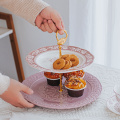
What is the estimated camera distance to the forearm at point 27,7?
1.26 m

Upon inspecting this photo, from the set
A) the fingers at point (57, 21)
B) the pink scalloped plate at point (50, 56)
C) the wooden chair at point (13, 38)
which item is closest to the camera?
the pink scalloped plate at point (50, 56)

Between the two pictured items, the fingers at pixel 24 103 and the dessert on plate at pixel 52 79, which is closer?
the fingers at pixel 24 103

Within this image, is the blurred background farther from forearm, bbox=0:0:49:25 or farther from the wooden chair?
forearm, bbox=0:0:49:25

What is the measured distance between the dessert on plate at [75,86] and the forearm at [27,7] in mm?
377

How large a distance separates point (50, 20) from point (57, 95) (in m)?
0.38

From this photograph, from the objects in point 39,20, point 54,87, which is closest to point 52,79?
point 54,87

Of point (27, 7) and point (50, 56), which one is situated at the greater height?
point (27, 7)

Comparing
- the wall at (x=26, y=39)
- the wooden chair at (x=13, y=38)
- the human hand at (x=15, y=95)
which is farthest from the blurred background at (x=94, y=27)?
the human hand at (x=15, y=95)

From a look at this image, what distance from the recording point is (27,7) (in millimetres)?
1284

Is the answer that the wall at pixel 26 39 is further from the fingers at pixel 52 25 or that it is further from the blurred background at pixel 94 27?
the fingers at pixel 52 25

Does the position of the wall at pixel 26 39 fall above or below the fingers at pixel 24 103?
below

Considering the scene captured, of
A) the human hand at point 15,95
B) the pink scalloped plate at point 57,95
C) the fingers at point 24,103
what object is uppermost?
the human hand at point 15,95

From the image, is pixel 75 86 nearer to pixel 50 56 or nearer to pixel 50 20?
pixel 50 56

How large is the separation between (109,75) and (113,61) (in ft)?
2.25
